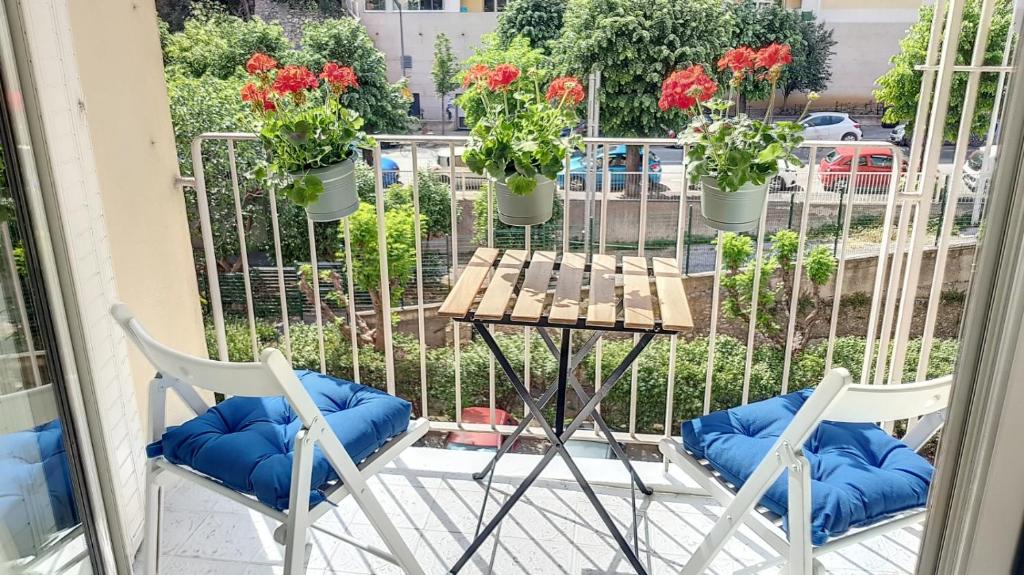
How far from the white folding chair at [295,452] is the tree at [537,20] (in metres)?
16.5

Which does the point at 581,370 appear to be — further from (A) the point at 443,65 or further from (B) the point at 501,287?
(A) the point at 443,65

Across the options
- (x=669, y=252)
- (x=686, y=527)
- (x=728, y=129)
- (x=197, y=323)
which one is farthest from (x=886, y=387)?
(x=669, y=252)

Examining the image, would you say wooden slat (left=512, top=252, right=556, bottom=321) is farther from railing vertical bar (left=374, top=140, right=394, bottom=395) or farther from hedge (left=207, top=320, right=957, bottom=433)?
hedge (left=207, top=320, right=957, bottom=433)

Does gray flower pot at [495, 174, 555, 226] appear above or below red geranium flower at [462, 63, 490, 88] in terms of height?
below

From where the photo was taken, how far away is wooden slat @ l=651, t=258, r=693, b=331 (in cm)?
179

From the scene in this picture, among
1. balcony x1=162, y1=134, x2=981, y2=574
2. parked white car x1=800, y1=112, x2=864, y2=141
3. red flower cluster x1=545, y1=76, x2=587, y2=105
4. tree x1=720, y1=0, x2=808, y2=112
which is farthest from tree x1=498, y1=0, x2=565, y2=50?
red flower cluster x1=545, y1=76, x2=587, y2=105

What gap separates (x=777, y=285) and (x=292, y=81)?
1099 centimetres

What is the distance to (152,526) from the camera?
72.7 inches

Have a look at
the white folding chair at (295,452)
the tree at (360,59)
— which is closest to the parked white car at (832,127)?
the tree at (360,59)

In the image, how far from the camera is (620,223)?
1517 centimetres

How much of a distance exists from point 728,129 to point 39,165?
5.05 feet

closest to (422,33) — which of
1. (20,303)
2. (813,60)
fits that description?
(813,60)

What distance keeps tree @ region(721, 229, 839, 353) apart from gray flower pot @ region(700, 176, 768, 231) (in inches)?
338

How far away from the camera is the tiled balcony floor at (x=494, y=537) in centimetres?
207
